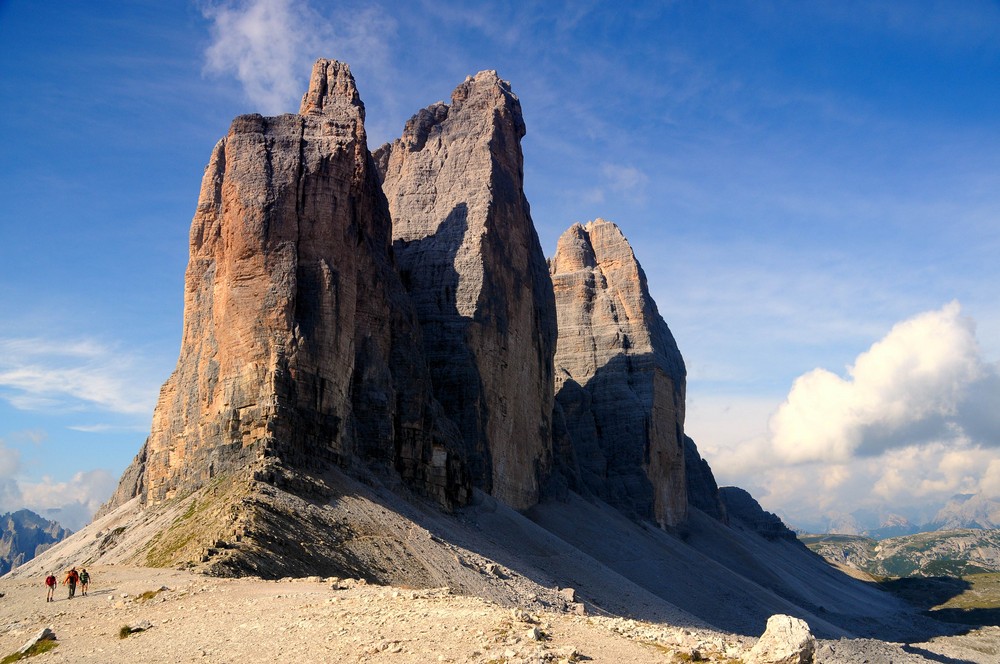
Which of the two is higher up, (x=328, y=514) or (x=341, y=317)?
(x=341, y=317)

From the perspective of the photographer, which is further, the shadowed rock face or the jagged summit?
the shadowed rock face

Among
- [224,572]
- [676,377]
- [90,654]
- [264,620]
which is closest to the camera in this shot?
[90,654]

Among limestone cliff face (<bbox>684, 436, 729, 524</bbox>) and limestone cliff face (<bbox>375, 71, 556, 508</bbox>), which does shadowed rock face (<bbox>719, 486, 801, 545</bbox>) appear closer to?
limestone cliff face (<bbox>684, 436, 729, 524</bbox>)

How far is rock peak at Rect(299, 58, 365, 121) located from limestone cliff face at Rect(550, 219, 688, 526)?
1559 inches

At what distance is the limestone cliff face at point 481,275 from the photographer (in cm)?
A: 6406

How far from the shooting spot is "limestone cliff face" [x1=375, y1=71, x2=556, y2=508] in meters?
64.1

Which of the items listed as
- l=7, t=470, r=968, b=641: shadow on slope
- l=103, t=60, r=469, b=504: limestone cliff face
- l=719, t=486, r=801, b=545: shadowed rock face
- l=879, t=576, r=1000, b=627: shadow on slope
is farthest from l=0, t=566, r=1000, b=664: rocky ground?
l=719, t=486, r=801, b=545: shadowed rock face

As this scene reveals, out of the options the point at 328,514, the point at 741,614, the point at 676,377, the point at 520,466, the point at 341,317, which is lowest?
the point at 741,614

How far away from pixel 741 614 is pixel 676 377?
41.0m

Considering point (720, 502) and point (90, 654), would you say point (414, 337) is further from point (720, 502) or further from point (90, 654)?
point (720, 502)

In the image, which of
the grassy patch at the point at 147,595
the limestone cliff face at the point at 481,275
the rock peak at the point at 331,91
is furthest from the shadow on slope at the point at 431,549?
the rock peak at the point at 331,91

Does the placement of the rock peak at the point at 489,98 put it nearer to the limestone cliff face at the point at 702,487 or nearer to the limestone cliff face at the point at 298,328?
the limestone cliff face at the point at 298,328

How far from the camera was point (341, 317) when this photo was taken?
1823 inches

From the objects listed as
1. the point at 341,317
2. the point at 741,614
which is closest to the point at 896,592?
the point at 741,614
